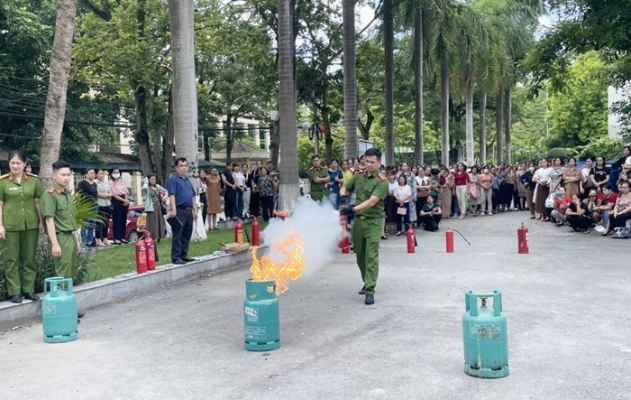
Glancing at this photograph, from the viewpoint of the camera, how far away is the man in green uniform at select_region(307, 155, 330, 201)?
1486 centimetres

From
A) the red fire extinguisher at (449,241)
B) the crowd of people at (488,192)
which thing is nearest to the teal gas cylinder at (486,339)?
the crowd of people at (488,192)

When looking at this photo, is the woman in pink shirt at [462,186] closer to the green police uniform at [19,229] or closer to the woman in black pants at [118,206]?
the woman in black pants at [118,206]

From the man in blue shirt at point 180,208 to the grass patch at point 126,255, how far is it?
21.6 inches

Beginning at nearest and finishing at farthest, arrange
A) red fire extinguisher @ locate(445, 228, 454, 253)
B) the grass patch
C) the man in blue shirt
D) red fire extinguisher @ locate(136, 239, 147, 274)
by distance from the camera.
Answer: red fire extinguisher @ locate(136, 239, 147, 274) < the grass patch < the man in blue shirt < red fire extinguisher @ locate(445, 228, 454, 253)

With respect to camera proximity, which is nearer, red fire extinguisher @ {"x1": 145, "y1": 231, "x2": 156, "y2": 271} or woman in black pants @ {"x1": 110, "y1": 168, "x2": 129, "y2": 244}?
red fire extinguisher @ {"x1": 145, "y1": 231, "x2": 156, "y2": 271}

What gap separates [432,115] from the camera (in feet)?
162

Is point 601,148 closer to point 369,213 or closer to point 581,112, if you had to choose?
point 581,112

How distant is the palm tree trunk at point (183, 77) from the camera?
14.9 m

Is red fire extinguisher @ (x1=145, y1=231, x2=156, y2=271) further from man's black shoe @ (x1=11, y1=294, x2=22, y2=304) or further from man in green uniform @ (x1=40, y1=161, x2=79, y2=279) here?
man's black shoe @ (x1=11, y1=294, x2=22, y2=304)

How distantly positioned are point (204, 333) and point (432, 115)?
144ft

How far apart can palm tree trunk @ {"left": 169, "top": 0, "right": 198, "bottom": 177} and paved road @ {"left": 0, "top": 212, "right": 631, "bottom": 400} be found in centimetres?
474

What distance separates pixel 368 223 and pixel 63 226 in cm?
418

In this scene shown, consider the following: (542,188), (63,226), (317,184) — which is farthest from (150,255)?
(542,188)

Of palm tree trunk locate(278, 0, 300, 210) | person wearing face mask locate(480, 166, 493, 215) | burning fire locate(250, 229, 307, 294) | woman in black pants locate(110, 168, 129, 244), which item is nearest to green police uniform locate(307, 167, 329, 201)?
palm tree trunk locate(278, 0, 300, 210)
